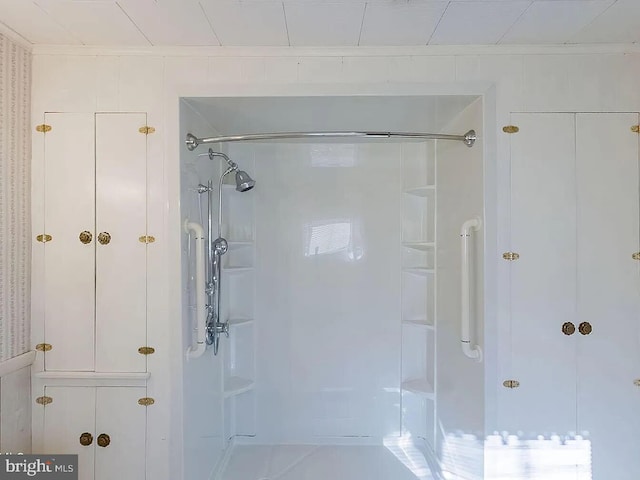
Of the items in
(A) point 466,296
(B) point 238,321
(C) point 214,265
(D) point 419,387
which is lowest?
(D) point 419,387

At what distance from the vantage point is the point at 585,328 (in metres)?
1.99

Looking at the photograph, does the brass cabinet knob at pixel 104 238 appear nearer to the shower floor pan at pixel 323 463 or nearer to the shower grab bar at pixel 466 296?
the shower floor pan at pixel 323 463

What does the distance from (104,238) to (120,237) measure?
7 cm

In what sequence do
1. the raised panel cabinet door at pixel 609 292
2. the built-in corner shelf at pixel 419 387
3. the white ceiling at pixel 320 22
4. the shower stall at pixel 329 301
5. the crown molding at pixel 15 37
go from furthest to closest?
the shower stall at pixel 329 301 < the built-in corner shelf at pixel 419 387 < the raised panel cabinet door at pixel 609 292 < the crown molding at pixel 15 37 < the white ceiling at pixel 320 22

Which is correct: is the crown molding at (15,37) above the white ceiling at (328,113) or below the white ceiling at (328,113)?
above

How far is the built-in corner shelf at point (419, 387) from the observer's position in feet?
8.92

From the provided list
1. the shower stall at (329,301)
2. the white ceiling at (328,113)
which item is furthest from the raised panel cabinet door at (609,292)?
the shower stall at (329,301)

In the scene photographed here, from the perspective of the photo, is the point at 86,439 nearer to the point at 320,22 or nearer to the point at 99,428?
the point at 99,428

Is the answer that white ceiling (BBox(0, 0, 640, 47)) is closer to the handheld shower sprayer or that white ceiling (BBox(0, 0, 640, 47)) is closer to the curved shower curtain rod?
the curved shower curtain rod

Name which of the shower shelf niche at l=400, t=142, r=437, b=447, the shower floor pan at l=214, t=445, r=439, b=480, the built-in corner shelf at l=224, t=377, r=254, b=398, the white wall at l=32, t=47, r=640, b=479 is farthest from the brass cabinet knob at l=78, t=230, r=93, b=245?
the shower shelf niche at l=400, t=142, r=437, b=447

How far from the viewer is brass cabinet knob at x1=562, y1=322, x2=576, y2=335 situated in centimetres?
199

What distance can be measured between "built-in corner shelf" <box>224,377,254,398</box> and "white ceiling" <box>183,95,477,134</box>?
60.6 inches

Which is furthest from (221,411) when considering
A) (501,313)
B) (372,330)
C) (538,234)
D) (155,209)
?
(538,234)

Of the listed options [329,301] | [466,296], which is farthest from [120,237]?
[466,296]
